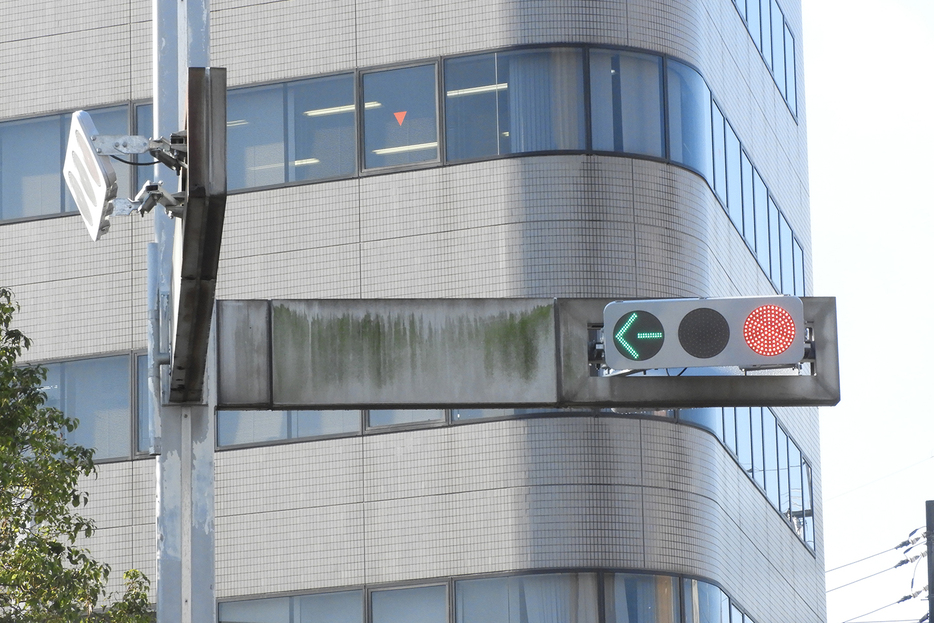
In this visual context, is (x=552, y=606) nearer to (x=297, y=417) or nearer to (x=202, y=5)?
(x=297, y=417)

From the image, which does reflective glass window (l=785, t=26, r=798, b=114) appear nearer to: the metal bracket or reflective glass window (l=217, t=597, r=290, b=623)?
reflective glass window (l=217, t=597, r=290, b=623)

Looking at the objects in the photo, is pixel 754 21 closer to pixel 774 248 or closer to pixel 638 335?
pixel 774 248

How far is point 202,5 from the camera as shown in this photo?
8602 mm

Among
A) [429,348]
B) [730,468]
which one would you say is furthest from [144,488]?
[429,348]

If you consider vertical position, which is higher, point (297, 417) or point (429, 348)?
point (297, 417)

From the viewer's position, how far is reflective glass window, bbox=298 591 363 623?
1905 cm

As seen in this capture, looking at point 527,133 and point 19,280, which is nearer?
point 527,133

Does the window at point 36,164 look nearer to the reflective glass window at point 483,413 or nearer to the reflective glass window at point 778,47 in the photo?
the reflective glass window at point 483,413

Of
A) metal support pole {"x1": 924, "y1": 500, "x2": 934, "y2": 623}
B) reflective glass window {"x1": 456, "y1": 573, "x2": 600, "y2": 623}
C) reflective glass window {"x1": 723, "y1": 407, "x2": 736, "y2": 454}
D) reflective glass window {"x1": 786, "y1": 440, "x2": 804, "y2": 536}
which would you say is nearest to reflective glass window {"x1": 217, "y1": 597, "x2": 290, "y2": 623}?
reflective glass window {"x1": 456, "y1": 573, "x2": 600, "y2": 623}

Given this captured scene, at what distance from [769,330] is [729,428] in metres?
12.2

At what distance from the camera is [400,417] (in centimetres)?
1931

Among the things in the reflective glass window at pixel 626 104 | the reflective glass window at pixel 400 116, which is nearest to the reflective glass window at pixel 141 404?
the reflective glass window at pixel 400 116

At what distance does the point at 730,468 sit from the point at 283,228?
21.1 feet

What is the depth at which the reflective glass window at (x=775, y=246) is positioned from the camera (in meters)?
26.0
